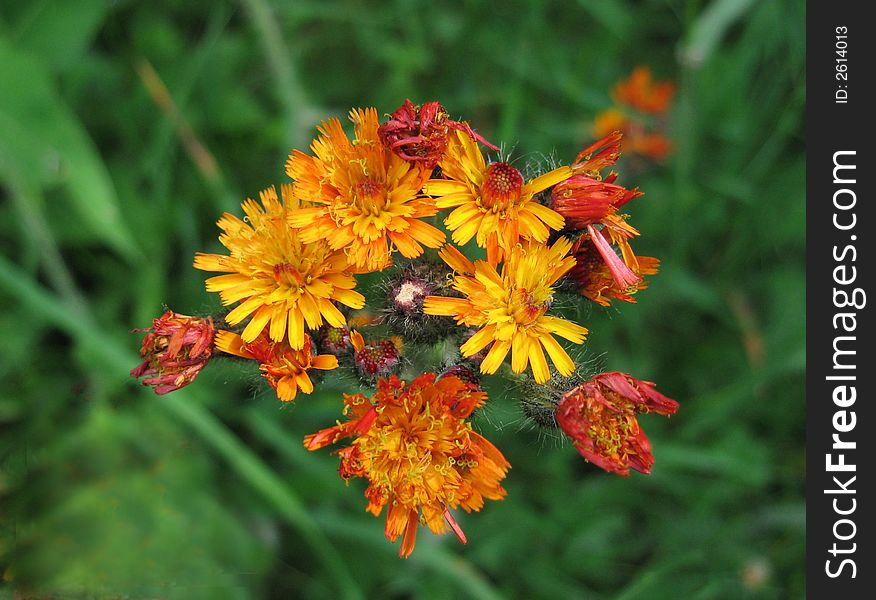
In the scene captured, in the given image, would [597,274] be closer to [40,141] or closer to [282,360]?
[282,360]

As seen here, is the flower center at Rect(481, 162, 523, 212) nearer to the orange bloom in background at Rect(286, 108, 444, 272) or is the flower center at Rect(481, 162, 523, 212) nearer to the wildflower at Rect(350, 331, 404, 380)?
the orange bloom in background at Rect(286, 108, 444, 272)

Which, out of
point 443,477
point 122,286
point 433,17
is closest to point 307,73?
point 433,17

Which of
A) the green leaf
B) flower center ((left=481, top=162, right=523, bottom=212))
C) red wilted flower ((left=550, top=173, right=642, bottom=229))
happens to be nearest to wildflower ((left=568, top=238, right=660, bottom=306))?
red wilted flower ((left=550, top=173, right=642, bottom=229))

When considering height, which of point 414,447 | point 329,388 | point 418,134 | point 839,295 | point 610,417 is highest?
point 839,295

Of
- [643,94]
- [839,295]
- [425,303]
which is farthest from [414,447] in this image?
[643,94]

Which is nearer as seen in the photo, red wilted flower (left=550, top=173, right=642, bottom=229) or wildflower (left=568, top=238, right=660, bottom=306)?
red wilted flower (left=550, top=173, right=642, bottom=229)

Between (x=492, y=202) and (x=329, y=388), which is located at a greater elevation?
(x=492, y=202)
